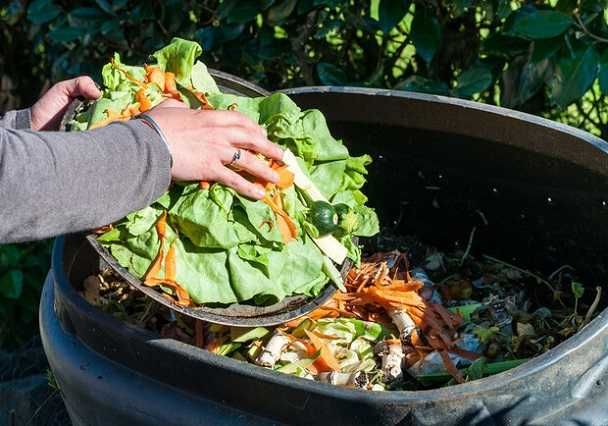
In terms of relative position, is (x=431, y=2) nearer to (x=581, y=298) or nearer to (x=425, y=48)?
(x=425, y=48)

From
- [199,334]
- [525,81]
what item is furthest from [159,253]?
[525,81]

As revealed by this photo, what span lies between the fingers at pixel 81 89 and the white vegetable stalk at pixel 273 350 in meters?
0.70

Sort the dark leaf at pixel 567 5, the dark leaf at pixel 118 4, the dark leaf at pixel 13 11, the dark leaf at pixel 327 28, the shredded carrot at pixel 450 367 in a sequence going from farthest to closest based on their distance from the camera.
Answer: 1. the dark leaf at pixel 13 11
2. the dark leaf at pixel 118 4
3. the dark leaf at pixel 327 28
4. the dark leaf at pixel 567 5
5. the shredded carrot at pixel 450 367

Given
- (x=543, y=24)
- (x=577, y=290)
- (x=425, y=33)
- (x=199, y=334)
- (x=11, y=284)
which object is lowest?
(x=11, y=284)

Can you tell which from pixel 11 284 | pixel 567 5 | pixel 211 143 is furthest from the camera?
pixel 11 284

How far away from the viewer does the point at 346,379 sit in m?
2.28

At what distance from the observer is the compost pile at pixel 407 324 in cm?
231

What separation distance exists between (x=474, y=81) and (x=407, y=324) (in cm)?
99

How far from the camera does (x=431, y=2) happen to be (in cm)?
327

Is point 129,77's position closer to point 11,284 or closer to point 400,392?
point 400,392

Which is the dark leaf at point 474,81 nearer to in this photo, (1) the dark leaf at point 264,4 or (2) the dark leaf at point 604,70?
(2) the dark leaf at point 604,70

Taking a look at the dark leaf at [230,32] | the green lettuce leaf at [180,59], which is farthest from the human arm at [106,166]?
the dark leaf at [230,32]

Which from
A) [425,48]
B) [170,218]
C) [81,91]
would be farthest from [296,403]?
[425,48]

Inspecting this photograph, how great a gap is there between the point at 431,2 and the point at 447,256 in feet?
2.86
